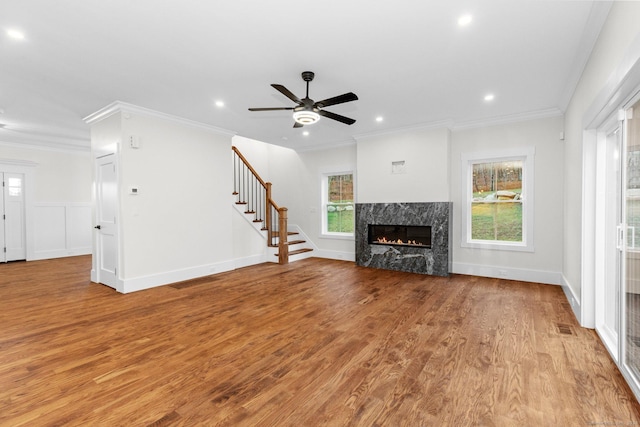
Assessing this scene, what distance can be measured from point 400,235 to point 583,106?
3.42m

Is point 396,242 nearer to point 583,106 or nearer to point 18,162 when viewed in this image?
point 583,106

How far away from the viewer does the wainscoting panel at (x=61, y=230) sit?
733cm

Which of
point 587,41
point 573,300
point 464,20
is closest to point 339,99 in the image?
point 464,20

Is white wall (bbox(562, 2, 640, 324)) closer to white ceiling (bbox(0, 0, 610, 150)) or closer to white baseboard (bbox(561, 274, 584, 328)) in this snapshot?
white baseboard (bbox(561, 274, 584, 328))

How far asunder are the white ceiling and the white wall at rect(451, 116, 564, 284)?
12.5 inches

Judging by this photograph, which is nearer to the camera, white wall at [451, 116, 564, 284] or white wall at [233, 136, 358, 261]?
white wall at [451, 116, 564, 284]

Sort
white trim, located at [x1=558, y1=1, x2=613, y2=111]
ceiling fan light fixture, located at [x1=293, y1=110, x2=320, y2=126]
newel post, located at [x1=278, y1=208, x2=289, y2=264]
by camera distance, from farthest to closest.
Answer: newel post, located at [x1=278, y1=208, x2=289, y2=264]
ceiling fan light fixture, located at [x1=293, y1=110, x2=320, y2=126]
white trim, located at [x1=558, y1=1, x2=613, y2=111]

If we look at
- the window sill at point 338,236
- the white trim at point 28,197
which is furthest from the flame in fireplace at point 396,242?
the white trim at point 28,197

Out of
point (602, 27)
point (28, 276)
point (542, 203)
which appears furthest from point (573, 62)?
point (28, 276)

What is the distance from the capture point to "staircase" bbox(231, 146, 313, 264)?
22.0ft

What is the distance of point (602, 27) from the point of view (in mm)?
2549

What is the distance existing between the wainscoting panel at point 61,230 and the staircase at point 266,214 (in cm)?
405

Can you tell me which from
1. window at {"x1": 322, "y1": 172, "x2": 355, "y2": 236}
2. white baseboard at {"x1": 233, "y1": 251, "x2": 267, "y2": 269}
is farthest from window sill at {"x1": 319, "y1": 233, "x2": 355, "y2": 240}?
white baseboard at {"x1": 233, "y1": 251, "x2": 267, "y2": 269}

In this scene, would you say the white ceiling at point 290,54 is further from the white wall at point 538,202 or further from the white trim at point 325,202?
the white trim at point 325,202
